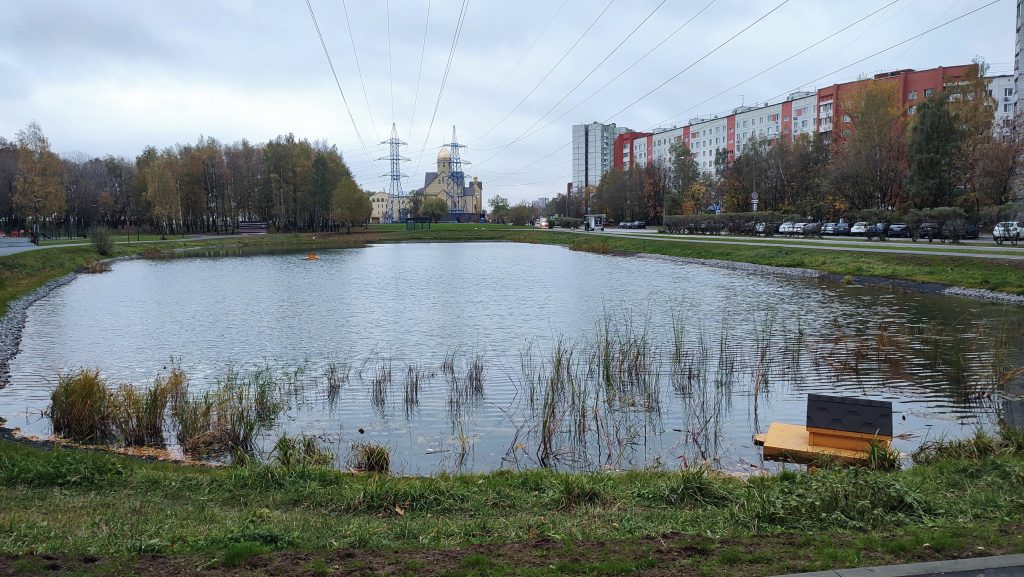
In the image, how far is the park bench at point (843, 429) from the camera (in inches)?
372

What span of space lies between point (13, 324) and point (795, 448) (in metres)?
25.9

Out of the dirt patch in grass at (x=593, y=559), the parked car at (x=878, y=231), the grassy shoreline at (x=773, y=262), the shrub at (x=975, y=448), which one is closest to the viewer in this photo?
the dirt patch in grass at (x=593, y=559)

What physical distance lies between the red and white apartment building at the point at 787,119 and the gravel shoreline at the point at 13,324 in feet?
225

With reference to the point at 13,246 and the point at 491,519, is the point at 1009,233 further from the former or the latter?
the point at 13,246

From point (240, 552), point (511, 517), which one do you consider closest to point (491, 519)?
point (511, 517)

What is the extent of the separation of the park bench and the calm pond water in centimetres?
75

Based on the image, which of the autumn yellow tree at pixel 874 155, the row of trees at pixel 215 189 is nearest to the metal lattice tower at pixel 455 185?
the row of trees at pixel 215 189

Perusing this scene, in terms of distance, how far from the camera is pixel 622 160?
178375mm

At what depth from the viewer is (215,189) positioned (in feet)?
364

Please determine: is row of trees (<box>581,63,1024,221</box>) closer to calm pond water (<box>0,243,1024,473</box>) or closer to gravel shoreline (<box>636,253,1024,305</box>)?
gravel shoreline (<box>636,253,1024,305</box>)

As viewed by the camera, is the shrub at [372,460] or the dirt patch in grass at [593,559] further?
the shrub at [372,460]

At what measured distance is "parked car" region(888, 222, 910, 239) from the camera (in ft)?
190

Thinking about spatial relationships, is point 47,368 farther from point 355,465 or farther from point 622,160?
point 622,160

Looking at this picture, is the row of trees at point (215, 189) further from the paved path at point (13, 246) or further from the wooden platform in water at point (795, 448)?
the wooden platform in water at point (795, 448)
